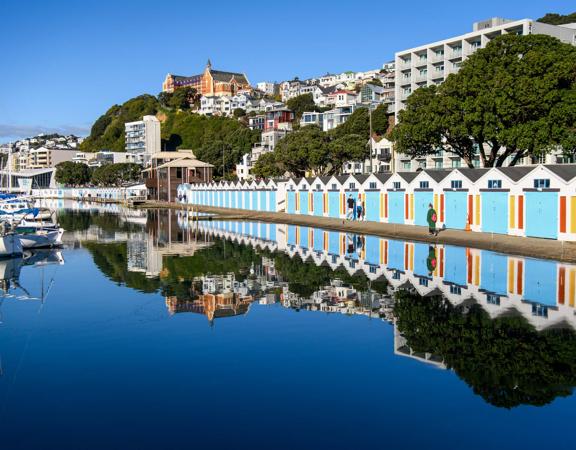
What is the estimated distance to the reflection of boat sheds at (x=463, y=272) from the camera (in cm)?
1728

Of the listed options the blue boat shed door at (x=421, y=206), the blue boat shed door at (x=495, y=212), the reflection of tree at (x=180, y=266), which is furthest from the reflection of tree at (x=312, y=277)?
the blue boat shed door at (x=421, y=206)

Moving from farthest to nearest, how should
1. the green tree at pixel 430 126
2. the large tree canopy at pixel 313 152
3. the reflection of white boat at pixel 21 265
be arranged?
the large tree canopy at pixel 313 152 → the green tree at pixel 430 126 → the reflection of white boat at pixel 21 265

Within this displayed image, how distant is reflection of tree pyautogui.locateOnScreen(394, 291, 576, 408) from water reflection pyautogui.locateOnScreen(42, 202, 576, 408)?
0.02 m

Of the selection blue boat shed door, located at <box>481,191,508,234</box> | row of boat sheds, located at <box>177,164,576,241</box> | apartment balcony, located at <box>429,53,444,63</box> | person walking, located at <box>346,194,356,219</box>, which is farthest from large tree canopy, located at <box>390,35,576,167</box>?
apartment balcony, located at <box>429,53,444,63</box>

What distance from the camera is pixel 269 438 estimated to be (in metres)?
8.73

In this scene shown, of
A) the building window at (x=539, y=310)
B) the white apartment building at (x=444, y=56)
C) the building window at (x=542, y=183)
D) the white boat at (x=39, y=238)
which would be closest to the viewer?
the building window at (x=539, y=310)

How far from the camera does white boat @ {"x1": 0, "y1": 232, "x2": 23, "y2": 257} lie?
3067 centimetres

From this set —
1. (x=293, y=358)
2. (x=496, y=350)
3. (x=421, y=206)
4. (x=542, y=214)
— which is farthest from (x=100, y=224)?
(x=496, y=350)

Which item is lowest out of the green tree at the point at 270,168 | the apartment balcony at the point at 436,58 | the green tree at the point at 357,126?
the green tree at the point at 270,168

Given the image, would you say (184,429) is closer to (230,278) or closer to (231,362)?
(231,362)

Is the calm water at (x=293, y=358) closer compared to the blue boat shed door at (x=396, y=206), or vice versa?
the calm water at (x=293, y=358)

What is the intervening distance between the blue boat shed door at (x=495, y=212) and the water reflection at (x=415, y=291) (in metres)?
5.73

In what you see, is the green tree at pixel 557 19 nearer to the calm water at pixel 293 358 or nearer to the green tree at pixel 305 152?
the green tree at pixel 305 152

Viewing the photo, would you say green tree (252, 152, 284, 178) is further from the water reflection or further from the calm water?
the calm water
